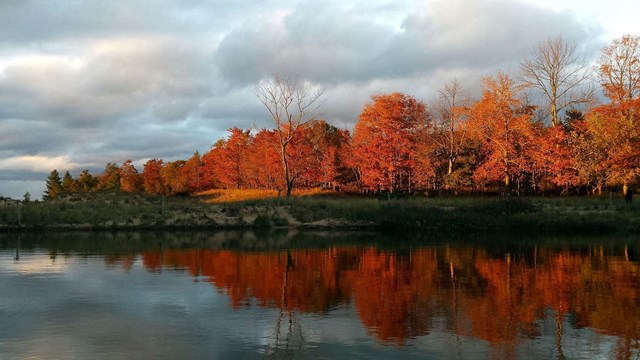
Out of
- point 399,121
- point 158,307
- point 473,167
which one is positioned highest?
point 399,121

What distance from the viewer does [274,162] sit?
8031 cm

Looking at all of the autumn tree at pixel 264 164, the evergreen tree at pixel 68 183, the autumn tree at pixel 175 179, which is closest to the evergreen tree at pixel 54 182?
the evergreen tree at pixel 68 183

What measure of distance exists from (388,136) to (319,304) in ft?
165

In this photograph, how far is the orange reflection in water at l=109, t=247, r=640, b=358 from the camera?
30.7 ft

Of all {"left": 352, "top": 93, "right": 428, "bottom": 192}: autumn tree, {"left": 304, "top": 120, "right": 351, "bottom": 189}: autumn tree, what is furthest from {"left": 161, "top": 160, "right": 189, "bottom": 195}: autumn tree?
{"left": 352, "top": 93, "right": 428, "bottom": 192}: autumn tree

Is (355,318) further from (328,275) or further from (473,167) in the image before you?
(473,167)

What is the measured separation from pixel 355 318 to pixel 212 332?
260cm

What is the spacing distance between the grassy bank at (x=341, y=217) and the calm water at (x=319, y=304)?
37.7 ft

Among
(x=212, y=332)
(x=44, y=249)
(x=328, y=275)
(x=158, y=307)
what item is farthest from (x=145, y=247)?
(x=212, y=332)

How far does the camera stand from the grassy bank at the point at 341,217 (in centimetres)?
3269

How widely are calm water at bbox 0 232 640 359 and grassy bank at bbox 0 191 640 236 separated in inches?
452

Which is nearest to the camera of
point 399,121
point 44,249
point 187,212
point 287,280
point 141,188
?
point 287,280

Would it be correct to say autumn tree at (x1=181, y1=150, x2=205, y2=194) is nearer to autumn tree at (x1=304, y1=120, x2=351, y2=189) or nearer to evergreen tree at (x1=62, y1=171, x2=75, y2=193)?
autumn tree at (x1=304, y1=120, x2=351, y2=189)

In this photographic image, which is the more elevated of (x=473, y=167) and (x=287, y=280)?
(x=473, y=167)
